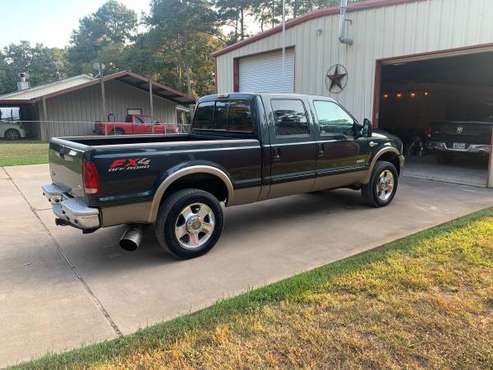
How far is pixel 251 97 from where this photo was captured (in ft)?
17.3

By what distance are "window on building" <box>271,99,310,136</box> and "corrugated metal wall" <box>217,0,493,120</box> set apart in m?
5.05

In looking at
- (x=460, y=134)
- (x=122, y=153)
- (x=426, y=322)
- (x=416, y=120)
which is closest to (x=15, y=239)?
(x=122, y=153)

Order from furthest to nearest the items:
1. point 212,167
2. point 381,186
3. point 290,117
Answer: point 381,186, point 290,117, point 212,167

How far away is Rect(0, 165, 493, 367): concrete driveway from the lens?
10.7 feet

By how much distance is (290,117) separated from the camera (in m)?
5.55

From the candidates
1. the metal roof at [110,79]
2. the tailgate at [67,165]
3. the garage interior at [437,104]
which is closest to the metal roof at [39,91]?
the metal roof at [110,79]

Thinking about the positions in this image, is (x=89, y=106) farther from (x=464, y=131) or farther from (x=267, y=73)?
(x=464, y=131)

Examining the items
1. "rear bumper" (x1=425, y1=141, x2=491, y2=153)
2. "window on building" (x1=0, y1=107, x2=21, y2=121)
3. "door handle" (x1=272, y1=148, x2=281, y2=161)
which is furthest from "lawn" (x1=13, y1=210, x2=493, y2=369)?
"window on building" (x1=0, y1=107, x2=21, y2=121)

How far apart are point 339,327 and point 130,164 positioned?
242 centimetres

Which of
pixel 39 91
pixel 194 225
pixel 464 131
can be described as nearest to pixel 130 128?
pixel 39 91

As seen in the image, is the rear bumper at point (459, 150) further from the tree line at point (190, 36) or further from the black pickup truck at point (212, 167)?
the tree line at point (190, 36)

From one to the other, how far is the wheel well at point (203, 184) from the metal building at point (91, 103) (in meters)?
21.5

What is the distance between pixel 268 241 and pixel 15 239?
327 centimetres

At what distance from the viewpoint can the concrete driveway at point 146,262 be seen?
325 centimetres
